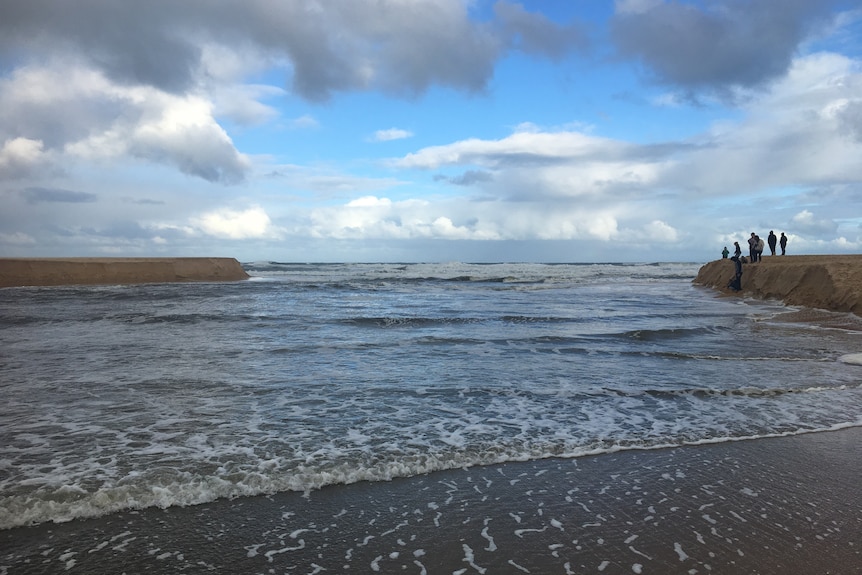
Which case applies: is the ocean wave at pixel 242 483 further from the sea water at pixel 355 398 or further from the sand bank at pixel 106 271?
the sand bank at pixel 106 271

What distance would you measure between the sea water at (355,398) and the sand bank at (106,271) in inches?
972

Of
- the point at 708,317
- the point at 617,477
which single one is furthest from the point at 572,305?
the point at 617,477

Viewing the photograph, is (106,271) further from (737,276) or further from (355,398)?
(737,276)

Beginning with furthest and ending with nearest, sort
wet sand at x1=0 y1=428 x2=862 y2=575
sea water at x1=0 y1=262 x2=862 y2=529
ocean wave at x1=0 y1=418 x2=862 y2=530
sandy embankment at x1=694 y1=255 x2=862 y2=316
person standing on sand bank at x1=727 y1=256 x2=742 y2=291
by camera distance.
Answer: person standing on sand bank at x1=727 y1=256 x2=742 y2=291, sandy embankment at x1=694 y1=255 x2=862 y2=316, sea water at x1=0 y1=262 x2=862 y2=529, ocean wave at x1=0 y1=418 x2=862 y2=530, wet sand at x1=0 y1=428 x2=862 y2=575

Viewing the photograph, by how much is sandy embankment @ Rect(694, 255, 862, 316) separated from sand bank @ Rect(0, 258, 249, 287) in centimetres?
3845

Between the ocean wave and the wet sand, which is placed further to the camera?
the ocean wave

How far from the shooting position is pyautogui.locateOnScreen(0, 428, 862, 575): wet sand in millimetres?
3410

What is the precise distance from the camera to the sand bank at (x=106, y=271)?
35906 millimetres

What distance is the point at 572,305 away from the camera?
23.7m

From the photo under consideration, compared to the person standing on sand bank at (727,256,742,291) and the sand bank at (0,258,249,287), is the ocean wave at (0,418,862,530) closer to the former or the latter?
the person standing on sand bank at (727,256,742,291)

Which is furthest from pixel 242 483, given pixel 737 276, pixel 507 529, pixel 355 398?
pixel 737 276

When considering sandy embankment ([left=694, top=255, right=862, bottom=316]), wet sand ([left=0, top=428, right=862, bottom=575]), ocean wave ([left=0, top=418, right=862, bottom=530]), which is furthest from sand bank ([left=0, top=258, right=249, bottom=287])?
wet sand ([left=0, top=428, right=862, bottom=575])

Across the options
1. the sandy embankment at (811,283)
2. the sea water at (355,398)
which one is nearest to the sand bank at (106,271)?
the sea water at (355,398)

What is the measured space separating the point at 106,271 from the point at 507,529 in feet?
141
